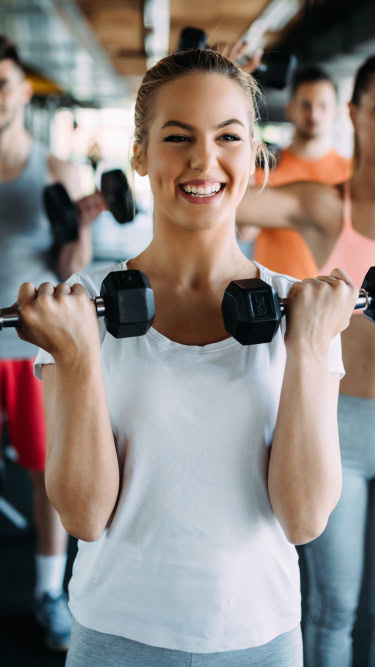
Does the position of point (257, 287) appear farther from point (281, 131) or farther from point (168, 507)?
point (281, 131)

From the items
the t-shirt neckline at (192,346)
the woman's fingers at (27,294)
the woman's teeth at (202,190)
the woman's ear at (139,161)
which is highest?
the woman's ear at (139,161)

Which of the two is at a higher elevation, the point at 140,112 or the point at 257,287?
the point at 140,112

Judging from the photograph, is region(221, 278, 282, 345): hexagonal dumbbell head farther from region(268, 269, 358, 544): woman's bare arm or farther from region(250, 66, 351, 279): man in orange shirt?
region(250, 66, 351, 279): man in orange shirt

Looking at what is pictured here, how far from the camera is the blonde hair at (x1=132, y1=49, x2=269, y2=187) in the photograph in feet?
3.20

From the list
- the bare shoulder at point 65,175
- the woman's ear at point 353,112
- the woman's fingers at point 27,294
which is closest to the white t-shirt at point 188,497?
the woman's fingers at point 27,294

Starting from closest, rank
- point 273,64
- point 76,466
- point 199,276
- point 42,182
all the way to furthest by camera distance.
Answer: point 76,466, point 199,276, point 273,64, point 42,182

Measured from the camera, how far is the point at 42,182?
79.0 inches

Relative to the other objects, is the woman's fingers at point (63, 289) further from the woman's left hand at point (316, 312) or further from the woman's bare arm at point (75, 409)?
the woman's left hand at point (316, 312)

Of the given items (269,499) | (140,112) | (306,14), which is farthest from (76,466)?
(306,14)

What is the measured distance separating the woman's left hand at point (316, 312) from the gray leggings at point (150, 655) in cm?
43

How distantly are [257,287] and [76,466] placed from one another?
0.33m

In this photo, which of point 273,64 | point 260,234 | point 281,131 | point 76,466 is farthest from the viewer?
point 281,131

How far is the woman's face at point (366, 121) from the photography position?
1527 mm

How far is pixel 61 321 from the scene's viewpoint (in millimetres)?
829
